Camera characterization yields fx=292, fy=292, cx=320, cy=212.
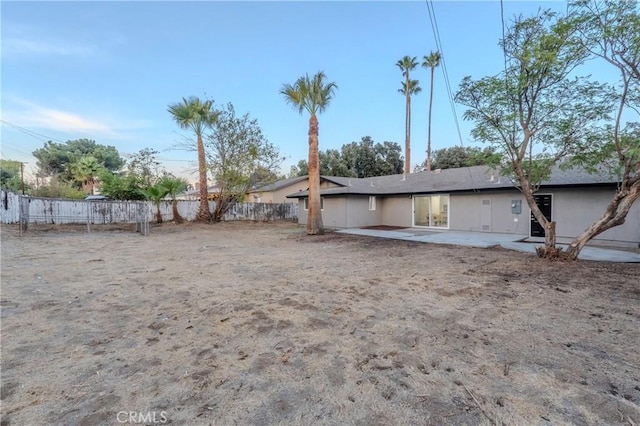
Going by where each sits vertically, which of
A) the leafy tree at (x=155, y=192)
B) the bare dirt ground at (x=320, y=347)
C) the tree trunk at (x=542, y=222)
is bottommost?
the bare dirt ground at (x=320, y=347)

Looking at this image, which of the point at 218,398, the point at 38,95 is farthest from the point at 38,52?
the point at 218,398

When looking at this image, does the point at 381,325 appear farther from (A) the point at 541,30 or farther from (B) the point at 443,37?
(B) the point at 443,37

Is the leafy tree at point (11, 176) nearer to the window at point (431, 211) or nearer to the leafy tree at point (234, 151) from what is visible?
the leafy tree at point (234, 151)

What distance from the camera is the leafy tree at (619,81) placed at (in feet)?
20.4

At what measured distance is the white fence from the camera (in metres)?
14.9

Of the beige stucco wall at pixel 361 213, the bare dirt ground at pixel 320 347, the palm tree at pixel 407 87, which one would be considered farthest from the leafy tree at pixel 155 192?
the palm tree at pixel 407 87

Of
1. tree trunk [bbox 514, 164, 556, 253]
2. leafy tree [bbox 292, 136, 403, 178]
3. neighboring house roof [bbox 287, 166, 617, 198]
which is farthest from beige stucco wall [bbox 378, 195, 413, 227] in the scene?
leafy tree [bbox 292, 136, 403, 178]

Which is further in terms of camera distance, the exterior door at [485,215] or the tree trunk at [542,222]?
the exterior door at [485,215]

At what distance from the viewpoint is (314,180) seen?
1392cm

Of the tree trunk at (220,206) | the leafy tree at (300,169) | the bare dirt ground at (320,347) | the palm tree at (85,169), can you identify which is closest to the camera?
the bare dirt ground at (320,347)

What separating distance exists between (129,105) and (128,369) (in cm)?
1712

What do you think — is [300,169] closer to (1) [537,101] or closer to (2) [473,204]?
(2) [473,204]

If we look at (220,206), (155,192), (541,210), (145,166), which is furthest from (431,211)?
(145,166)

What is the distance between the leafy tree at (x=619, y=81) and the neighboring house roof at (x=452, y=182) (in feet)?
11.5
